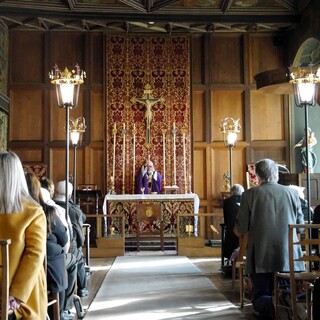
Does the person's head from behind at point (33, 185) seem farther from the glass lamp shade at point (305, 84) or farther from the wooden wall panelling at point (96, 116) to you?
the wooden wall panelling at point (96, 116)

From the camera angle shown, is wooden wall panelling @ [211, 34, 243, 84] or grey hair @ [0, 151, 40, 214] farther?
wooden wall panelling @ [211, 34, 243, 84]

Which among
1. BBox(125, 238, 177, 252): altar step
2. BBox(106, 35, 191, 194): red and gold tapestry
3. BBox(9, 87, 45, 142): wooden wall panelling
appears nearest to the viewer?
BBox(125, 238, 177, 252): altar step

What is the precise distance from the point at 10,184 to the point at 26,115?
39.0 ft

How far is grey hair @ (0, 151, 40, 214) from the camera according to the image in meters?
3.06

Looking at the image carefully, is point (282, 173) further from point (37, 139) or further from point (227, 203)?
point (37, 139)

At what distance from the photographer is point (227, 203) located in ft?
27.8

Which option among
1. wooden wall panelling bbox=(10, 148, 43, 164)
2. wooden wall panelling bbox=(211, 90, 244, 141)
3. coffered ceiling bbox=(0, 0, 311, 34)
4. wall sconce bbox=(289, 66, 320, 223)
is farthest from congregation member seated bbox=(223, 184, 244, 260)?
wooden wall panelling bbox=(10, 148, 43, 164)

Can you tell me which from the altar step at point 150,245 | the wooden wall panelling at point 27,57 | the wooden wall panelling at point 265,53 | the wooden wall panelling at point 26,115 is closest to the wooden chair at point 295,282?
the altar step at point 150,245

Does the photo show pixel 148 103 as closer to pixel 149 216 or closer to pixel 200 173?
pixel 200 173

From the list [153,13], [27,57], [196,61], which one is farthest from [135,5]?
[27,57]

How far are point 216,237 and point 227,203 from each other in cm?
607

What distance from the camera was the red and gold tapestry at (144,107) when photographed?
14.6 m

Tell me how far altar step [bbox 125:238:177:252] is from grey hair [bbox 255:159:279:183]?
25.2ft

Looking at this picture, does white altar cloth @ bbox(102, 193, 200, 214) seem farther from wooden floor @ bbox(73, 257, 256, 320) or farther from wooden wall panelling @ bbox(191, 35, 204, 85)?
wooden wall panelling @ bbox(191, 35, 204, 85)
